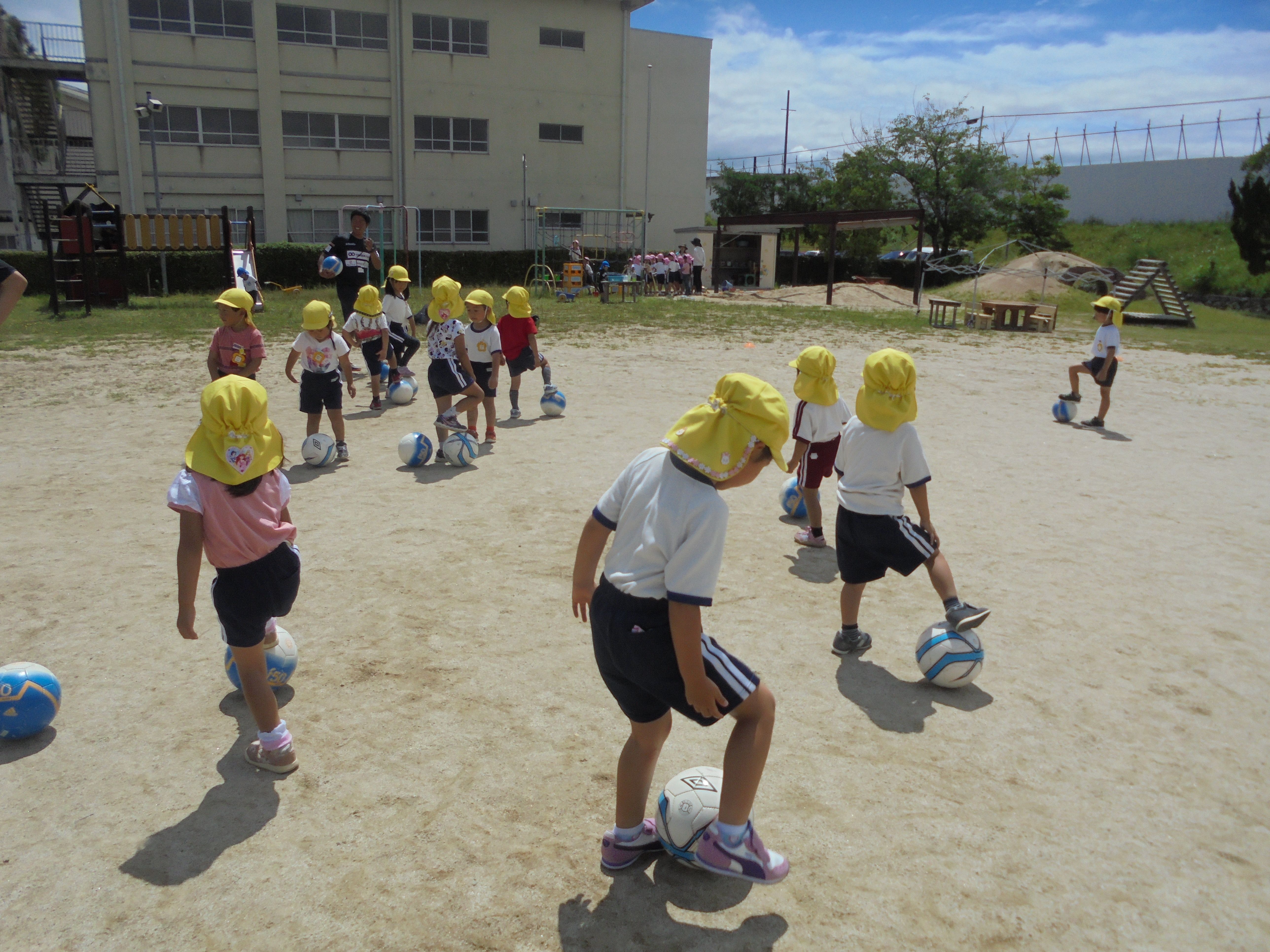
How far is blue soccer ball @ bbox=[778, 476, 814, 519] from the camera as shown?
7352 mm

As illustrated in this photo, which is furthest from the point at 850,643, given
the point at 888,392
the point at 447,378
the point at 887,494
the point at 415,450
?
the point at 447,378

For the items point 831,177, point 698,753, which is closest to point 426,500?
point 698,753

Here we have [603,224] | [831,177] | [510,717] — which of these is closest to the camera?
[510,717]

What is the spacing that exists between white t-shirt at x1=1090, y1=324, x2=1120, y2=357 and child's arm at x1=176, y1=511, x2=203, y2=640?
1103cm

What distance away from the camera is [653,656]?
2844 millimetres

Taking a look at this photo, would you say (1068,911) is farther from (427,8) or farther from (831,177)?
(831,177)

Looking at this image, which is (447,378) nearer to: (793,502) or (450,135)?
(793,502)

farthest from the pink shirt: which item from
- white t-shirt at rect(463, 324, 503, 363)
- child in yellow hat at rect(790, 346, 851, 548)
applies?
white t-shirt at rect(463, 324, 503, 363)

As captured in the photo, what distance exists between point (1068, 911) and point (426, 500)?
579 centimetres

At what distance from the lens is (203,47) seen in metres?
33.3

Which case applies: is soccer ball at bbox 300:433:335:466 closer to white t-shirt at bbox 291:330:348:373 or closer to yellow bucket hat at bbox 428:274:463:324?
white t-shirt at bbox 291:330:348:373

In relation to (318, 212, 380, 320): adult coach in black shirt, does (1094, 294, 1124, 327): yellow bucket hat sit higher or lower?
lower

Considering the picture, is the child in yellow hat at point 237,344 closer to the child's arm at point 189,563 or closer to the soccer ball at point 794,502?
the child's arm at point 189,563

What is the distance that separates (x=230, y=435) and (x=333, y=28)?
1473 inches
